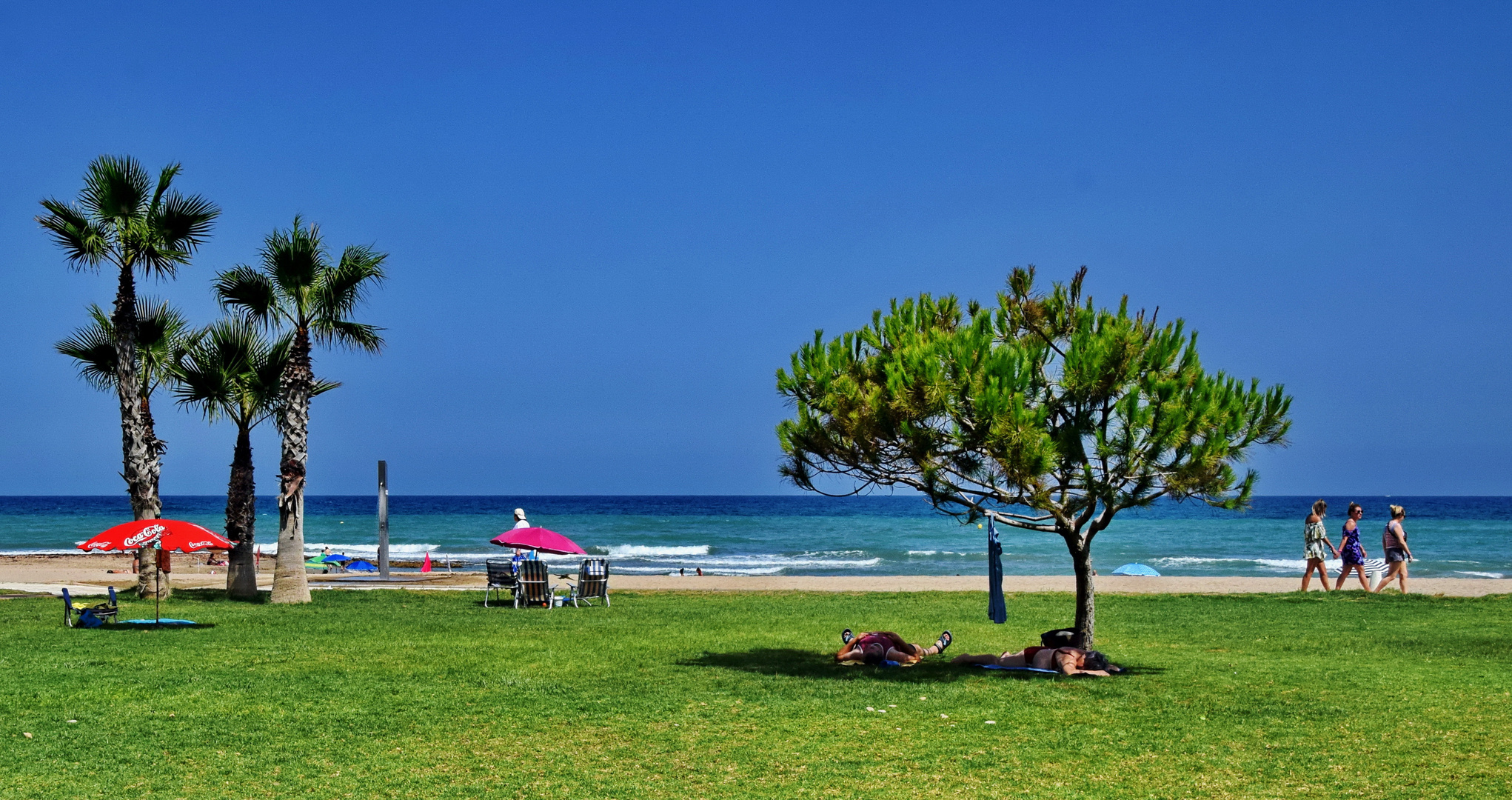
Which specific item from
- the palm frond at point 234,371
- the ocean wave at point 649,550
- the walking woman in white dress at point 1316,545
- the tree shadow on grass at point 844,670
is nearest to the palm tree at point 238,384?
the palm frond at point 234,371

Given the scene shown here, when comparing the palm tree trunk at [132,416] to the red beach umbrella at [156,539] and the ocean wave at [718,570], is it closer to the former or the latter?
the red beach umbrella at [156,539]

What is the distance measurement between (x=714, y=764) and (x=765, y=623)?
29.6 feet

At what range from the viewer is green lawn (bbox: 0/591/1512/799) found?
285 inches

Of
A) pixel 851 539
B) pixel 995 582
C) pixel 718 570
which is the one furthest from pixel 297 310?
pixel 851 539

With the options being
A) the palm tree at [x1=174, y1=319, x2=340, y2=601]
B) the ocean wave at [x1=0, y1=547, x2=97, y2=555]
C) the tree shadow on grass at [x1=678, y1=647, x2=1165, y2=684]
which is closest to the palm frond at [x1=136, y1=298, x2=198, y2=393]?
the palm tree at [x1=174, y1=319, x2=340, y2=601]

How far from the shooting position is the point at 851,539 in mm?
69812

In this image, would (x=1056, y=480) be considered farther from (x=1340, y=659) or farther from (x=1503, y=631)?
(x=1503, y=631)

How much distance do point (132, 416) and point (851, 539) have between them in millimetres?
52515

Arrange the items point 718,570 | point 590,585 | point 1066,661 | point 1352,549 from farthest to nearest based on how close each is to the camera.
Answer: point 718,570 < point 1352,549 < point 590,585 < point 1066,661

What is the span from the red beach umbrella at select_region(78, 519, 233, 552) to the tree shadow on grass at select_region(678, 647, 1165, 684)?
732cm

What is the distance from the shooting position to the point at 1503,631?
1516 centimetres

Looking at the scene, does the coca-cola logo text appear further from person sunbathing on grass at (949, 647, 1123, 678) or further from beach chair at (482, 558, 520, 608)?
person sunbathing on grass at (949, 647, 1123, 678)

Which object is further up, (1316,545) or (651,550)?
(1316,545)

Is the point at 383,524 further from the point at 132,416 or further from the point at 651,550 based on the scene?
the point at 651,550
